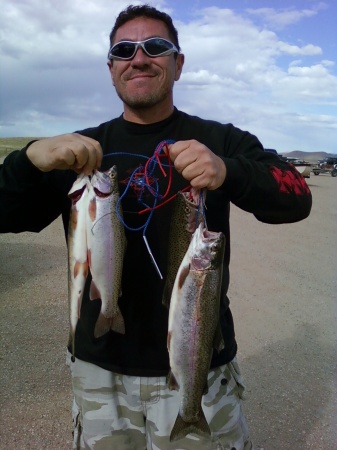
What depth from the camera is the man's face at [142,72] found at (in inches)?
112

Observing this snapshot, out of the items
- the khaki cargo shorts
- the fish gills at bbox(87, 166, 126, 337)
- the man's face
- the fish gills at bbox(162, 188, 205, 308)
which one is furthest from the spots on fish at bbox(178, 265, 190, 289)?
the man's face

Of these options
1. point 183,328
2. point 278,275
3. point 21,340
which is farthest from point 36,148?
point 278,275

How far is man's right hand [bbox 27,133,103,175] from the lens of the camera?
2.33m

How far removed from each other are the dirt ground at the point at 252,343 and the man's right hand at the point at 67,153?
9.16 feet

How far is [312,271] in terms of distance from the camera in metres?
9.66

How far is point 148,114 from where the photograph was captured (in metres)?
2.99

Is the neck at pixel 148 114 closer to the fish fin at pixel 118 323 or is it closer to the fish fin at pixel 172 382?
the fish fin at pixel 118 323

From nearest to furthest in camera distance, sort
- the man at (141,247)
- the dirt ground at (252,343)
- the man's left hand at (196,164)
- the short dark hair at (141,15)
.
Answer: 1. the man's left hand at (196,164)
2. the man at (141,247)
3. the short dark hair at (141,15)
4. the dirt ground at (252,343)

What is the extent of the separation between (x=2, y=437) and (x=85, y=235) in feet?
8.72

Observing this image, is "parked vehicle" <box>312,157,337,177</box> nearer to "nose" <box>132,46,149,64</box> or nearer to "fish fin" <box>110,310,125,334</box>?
"nose" <box>132,46,149,64</box>

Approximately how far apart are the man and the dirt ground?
5.22 feet

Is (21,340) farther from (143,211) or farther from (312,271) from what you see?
(312,271)

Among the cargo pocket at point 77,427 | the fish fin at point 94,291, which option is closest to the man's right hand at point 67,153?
the fish fin at point 94,291

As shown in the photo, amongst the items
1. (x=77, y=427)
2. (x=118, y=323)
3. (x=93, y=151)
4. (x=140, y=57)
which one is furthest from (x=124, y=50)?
(x=77, y=427)
